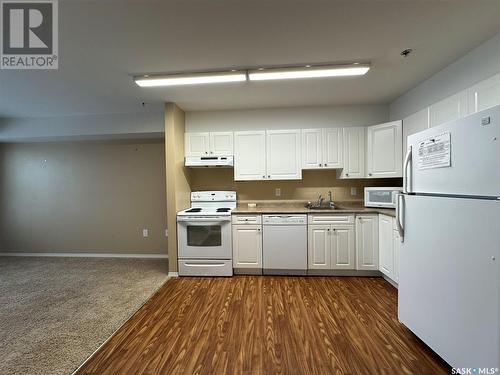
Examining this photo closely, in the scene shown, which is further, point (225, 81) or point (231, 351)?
point (225, 81)

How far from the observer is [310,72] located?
84.8 inches

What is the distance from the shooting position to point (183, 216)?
2.98m

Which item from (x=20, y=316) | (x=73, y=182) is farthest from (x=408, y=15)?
(x=73, y=182)

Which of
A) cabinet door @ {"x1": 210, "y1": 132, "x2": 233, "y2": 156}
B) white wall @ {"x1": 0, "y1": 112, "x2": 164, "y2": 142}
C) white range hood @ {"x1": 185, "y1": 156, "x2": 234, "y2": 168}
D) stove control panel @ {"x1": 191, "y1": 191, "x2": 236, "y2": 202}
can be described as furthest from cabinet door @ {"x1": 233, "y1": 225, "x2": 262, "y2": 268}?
white wall @ {"x1": 0, "y1": 112, "x2": 164, "y2": 142}

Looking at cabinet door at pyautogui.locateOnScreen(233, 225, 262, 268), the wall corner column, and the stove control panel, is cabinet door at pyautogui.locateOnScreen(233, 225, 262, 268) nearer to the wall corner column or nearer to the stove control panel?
the stove control panel

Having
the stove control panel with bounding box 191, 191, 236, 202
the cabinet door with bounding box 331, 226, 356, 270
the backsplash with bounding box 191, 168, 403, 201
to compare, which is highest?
the backsplash with bounding box 191, 168, 403, 201

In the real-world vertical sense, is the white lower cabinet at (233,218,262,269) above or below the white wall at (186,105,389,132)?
below

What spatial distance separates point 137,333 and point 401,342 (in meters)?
2.21

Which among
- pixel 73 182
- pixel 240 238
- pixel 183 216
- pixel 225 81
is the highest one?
pixel 225 81

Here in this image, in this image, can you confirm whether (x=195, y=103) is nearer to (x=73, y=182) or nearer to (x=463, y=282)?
(x=73, y=182)

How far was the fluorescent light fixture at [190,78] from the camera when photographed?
221 cm

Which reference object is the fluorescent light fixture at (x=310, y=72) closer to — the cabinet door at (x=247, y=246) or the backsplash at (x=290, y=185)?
the backsplash at (x=290, y=185)

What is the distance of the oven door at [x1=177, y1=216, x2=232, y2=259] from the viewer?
9.72ft

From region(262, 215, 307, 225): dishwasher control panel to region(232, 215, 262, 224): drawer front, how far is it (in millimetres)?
71
